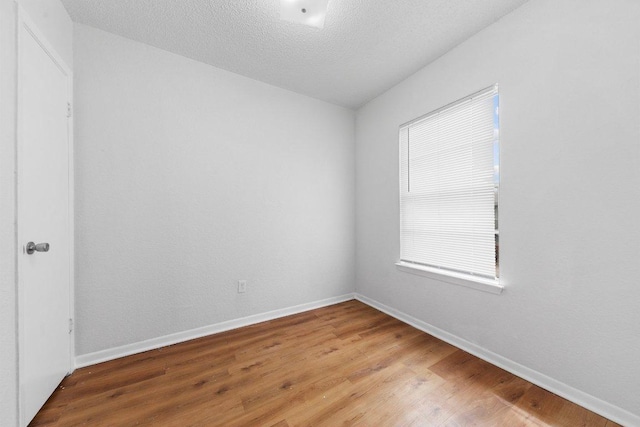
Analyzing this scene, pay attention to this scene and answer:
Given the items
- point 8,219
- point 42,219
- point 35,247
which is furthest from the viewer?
point 42,219

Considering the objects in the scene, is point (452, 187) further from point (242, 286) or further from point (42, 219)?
point (42, 219)

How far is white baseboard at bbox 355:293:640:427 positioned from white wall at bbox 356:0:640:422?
0.02 meters

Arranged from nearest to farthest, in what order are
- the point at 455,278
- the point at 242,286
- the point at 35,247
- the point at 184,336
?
the point at 35,247 → the point at 455,278 → the point at 184,336 → the point at 242,286

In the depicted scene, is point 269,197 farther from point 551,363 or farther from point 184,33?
point 551,363

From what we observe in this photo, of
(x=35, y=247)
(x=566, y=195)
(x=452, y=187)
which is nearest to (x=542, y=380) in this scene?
(x=566, y=195)

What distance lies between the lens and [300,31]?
1.93 meters

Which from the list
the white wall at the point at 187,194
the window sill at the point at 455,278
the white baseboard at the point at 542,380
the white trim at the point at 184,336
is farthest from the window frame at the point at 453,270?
the white trim at the point at 184,336

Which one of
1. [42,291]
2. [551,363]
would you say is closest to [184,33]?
[42,291]

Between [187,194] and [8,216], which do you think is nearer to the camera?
[8,216]

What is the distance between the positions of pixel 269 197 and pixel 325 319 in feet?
4.98

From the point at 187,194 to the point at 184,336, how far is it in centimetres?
133

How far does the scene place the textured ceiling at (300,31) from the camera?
5.59 feet

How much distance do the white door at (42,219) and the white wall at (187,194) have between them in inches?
7.1

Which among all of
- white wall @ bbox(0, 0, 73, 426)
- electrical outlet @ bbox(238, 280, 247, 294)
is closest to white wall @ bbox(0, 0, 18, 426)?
white wall @ bbox(0, 0, 73, 426)
